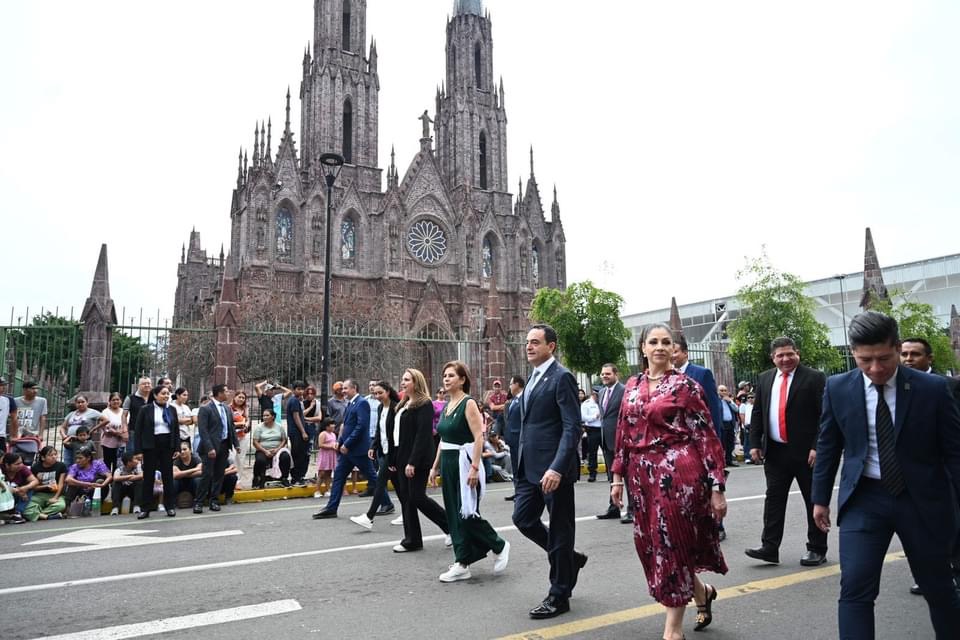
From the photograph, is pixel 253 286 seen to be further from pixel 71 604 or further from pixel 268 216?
pixel 71 604

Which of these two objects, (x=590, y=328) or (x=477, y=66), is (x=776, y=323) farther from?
(x=477, y=66)

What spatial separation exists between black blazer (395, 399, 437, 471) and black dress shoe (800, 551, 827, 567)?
10.6ft

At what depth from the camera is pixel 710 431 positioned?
3.55 m

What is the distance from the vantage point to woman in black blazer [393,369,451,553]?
6.10 metres

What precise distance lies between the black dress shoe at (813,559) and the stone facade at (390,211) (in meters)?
29.4

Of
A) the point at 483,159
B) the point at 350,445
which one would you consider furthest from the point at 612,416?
the point at 483,159

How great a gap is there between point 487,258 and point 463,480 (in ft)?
138

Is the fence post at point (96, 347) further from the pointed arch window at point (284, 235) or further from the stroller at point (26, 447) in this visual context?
the pointed arch window at point (284, 235)

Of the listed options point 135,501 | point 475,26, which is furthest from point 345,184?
point 135,501

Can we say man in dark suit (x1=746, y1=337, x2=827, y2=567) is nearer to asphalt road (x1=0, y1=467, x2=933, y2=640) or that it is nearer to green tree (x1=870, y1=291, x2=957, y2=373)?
asphalt road (x1=0, y1=467, x2=933, y2=640)

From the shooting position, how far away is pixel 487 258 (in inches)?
1850

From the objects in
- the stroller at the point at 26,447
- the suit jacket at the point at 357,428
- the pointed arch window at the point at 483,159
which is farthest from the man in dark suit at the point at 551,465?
the pointed arch window at the point at 483,159

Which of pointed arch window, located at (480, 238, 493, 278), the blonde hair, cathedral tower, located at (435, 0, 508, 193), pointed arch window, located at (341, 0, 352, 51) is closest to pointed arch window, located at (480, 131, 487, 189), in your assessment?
cathedral tower, located at (435, 0, 508, 193)

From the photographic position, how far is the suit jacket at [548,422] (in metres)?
4.24
